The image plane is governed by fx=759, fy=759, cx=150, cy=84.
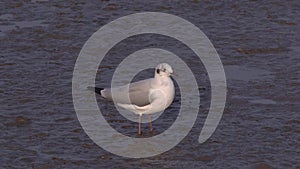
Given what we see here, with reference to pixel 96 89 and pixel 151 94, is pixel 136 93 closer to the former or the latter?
pixel 151 94

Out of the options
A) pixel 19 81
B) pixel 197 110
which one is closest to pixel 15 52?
pixel 19 81

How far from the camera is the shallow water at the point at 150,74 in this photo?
9.31 meters

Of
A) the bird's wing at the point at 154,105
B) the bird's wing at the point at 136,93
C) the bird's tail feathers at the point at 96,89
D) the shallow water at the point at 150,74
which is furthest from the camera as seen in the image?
the bird's tail feathers at the point at 96,89

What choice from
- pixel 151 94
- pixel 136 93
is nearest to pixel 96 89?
pixel 136 93

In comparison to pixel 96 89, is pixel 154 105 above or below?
below

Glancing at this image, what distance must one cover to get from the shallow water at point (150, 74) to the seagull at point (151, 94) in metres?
0.29

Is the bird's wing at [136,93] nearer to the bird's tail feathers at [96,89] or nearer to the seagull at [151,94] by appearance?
the seagull at [151,94]

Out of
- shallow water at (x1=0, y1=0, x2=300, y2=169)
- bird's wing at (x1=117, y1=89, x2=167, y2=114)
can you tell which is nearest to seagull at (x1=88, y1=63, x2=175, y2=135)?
bird's wing at (x1=117, y1=89, x2=167, y2=114)

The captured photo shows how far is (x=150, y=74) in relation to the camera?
1216 centimetres

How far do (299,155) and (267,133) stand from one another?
2.55 ft

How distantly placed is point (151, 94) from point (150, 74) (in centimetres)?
204

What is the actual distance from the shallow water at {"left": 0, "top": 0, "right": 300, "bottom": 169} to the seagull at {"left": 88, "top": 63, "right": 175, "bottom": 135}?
0.95ft

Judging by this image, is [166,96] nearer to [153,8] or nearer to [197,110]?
[197,110]

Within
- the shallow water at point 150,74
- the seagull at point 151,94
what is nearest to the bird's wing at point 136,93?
the seagull at point 151,94
